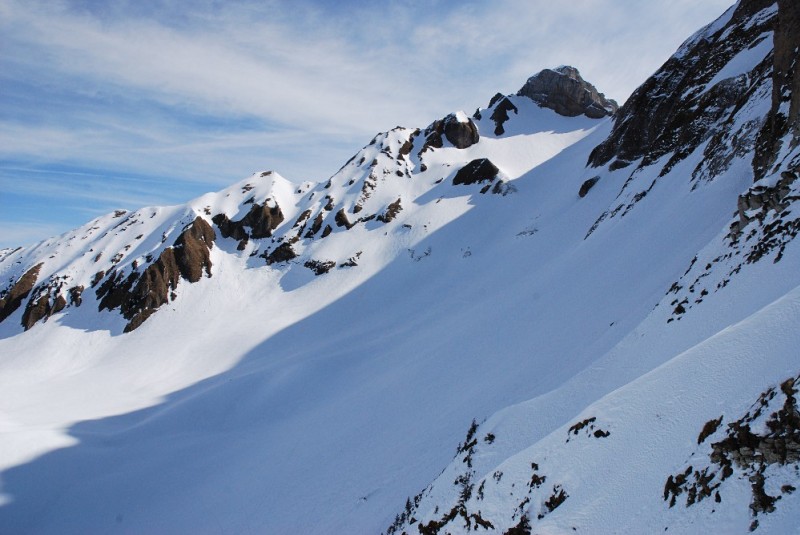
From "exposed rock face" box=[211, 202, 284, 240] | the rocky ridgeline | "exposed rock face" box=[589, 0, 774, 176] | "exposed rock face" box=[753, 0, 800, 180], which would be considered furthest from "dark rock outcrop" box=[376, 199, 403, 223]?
the rocky ridgeline

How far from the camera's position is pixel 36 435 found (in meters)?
26.5

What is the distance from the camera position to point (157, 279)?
168ft

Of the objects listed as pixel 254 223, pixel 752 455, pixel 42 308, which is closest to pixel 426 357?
pixel 752 455

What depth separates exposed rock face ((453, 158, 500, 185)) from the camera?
55.7m

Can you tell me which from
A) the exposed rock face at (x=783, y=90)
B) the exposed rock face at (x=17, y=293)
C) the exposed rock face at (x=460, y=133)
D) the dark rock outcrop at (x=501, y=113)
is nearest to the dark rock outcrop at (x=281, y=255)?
the exposed rock face at (x=460, y=133)

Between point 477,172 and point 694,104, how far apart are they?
2948 cm

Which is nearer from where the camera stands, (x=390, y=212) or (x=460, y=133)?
(x=390, y=212)

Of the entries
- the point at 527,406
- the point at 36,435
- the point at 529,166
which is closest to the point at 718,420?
the point at 527,406

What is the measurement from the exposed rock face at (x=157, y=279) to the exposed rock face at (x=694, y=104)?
48.2 meters

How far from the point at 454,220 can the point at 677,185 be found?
99.2 feet

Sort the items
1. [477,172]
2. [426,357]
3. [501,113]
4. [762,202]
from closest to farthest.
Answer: [762,202]
[426,357]
[477,172]
[501,113]

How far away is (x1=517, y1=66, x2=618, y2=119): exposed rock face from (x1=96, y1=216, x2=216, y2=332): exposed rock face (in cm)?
6361

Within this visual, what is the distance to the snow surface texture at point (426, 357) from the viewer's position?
6.55 m

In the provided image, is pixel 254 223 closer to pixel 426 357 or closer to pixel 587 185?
→ pixel 426 357
